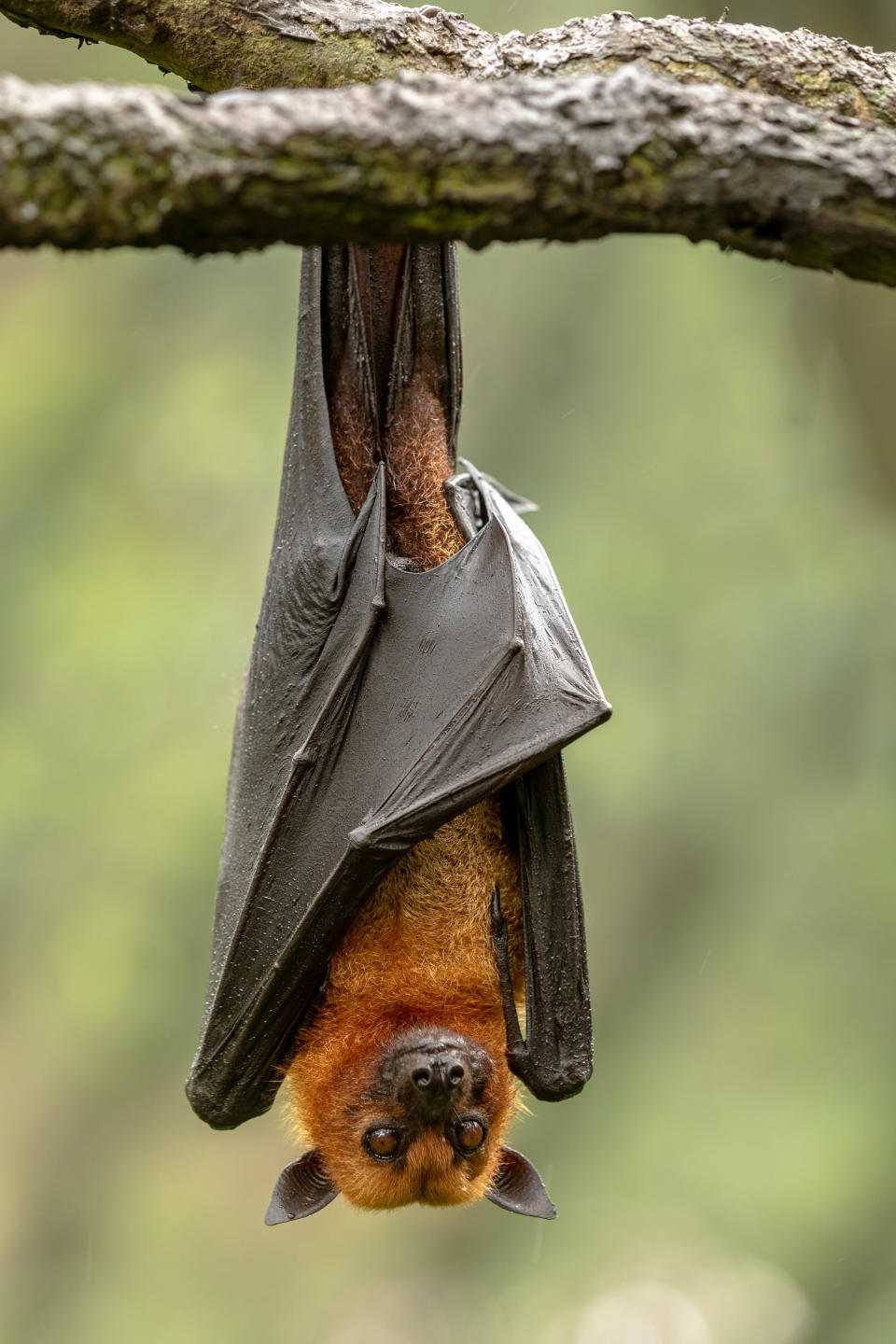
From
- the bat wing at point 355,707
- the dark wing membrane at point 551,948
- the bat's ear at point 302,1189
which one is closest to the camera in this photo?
the bat wing at point 355,707

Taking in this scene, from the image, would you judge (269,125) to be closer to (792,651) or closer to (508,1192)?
(508,1192)

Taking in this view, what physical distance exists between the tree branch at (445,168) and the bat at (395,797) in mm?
2039

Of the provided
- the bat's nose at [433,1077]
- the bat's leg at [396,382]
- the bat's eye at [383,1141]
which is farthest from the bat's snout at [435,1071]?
the bat's leg at [396,382]

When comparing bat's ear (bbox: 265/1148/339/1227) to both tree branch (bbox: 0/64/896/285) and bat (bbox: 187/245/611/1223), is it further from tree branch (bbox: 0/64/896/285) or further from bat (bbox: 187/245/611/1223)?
tree branch (bbox: 0/64/896/285)

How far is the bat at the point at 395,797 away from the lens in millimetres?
4238

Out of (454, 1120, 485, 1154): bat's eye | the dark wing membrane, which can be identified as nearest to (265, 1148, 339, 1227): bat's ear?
(454, 1120, 485, 1154): bat's eye

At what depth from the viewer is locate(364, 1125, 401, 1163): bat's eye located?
15.6ft

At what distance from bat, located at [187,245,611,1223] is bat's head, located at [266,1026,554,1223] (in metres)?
0.01

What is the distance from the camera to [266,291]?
908cm

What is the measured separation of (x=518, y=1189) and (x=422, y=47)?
4204 mm

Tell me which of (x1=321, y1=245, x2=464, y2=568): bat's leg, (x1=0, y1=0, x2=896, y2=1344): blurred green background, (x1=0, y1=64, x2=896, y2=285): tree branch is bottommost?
(x1=0, y1=0, x2=896, y2=1344): blurred green background

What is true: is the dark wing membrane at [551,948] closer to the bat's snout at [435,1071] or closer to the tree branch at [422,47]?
the bat's snout at [435,1071]

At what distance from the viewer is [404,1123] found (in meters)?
4.79

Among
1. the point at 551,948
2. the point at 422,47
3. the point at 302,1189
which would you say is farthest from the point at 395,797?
the point at 422,47
